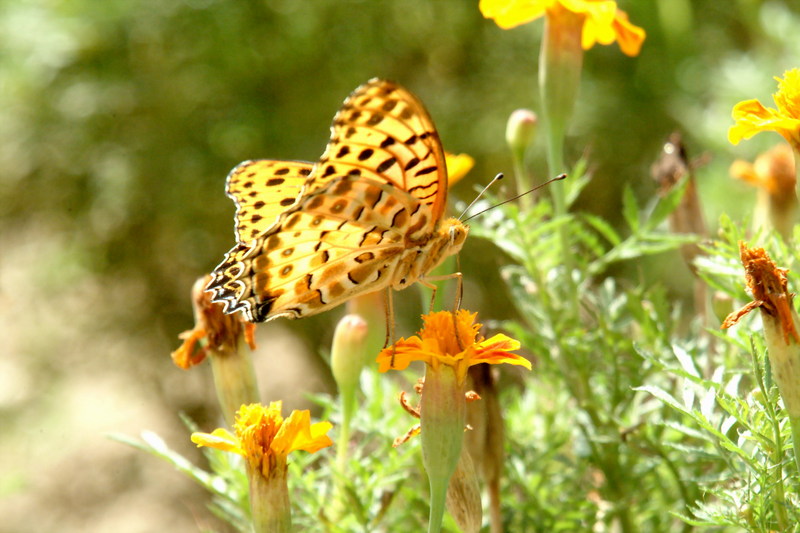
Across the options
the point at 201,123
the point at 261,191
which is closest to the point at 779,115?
the point at 261,191

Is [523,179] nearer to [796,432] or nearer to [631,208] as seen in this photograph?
[631,208]

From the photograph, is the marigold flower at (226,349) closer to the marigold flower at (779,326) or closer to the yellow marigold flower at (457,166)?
the yellow marigold flower at (457,166)

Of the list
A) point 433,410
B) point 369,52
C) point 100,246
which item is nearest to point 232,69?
point 369,52

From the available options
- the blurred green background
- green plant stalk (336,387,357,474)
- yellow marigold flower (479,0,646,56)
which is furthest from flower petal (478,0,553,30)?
the blurred green background

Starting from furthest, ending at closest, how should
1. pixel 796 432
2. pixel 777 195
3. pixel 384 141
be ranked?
pixel 777 195 → pixel 384 141 → pixel 796 432

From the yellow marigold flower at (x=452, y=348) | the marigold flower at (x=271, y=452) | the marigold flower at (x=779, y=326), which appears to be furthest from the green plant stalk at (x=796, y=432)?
the marigold flower at (x=271, y=452)

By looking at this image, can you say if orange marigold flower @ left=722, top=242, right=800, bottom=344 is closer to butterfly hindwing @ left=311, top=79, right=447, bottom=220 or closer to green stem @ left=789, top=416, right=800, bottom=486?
green stem @ left=789, top=416, right=800, bottom=486
